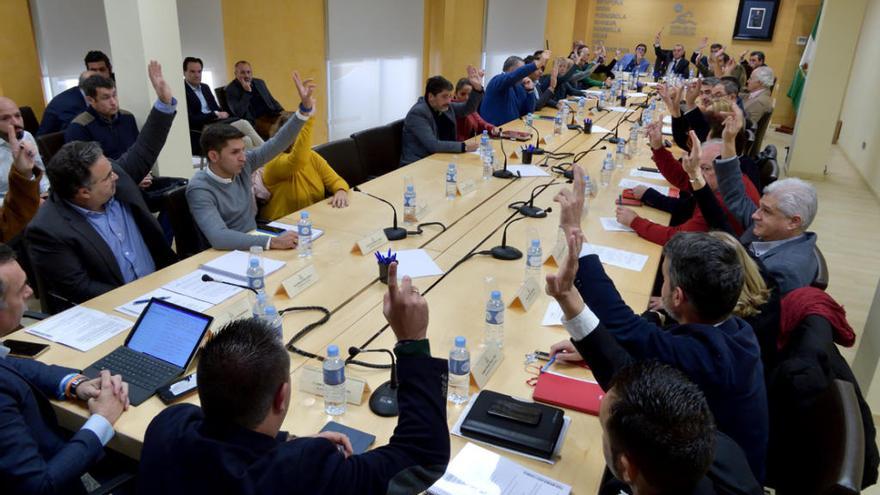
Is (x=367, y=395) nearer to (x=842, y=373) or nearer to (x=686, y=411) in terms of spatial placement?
(x=686, y=411)

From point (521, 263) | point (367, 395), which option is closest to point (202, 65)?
point (521, 263)

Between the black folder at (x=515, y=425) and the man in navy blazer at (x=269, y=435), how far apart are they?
0.35 meters

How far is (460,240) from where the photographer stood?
3158mm

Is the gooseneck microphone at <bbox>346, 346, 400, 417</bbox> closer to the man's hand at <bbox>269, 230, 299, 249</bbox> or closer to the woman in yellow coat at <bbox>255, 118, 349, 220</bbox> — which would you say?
the man's hand at <bbox>269, 230, 299, 249</bbox>

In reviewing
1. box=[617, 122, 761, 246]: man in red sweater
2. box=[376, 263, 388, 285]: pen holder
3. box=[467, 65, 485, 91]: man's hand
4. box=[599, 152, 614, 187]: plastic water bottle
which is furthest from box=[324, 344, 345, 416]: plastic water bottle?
box=[467, 65, 485, 91]: man's hand

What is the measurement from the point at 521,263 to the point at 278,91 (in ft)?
17.6

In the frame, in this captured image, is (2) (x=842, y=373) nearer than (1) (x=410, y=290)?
No

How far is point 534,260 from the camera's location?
273 centimetres

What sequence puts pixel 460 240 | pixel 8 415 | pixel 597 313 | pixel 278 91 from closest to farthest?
1. pixel 8 415
2. pixel 597 313
3. pixel 460 240
4. pixel 278 91

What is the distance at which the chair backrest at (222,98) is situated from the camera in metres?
6.52

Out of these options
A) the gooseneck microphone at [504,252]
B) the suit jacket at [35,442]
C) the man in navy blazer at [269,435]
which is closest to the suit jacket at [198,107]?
the gooseneck microphone at [504,252]

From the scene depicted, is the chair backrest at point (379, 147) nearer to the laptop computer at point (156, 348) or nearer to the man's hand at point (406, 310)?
the laptop computer at point (156, 348)

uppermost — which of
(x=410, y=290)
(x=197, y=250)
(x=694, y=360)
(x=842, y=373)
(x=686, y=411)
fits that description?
(x=410, y=290)

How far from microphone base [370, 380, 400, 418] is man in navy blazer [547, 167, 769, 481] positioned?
539 millimetres
